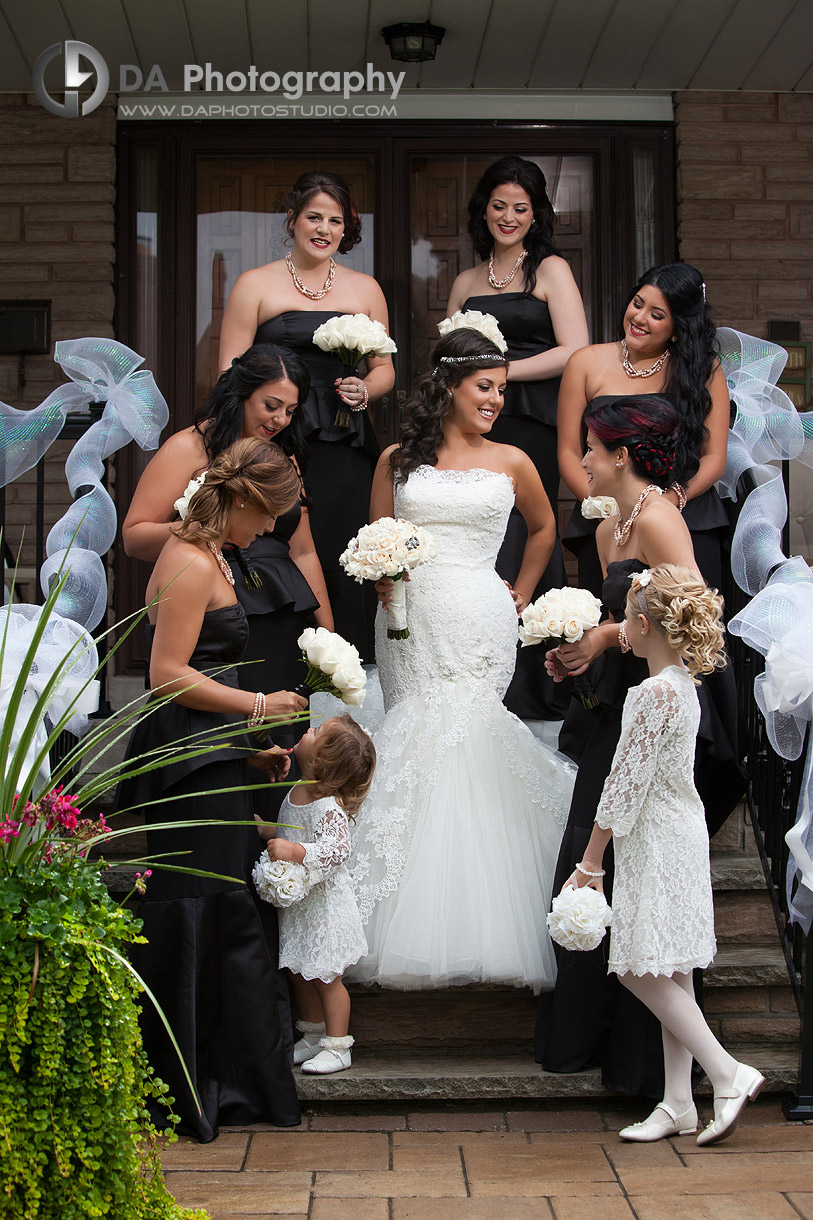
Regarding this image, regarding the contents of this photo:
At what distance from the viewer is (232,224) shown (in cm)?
652

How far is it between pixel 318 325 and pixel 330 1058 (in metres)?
2.69

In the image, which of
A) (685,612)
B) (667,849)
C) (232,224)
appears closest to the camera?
(685,612)

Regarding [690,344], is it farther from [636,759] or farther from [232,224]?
[232,224]

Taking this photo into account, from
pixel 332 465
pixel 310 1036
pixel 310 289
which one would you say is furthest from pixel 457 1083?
pixel 310 289

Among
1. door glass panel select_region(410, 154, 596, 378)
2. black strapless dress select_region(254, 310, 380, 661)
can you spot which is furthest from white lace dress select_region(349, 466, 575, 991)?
door glass panel select_region(410, 154, 596, 378)

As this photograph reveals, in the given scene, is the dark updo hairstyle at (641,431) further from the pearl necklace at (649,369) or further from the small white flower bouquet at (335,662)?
the small white flower bouquet at (335,662)

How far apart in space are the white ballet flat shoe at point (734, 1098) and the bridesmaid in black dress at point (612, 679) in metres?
0.32

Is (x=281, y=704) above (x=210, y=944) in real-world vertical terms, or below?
above

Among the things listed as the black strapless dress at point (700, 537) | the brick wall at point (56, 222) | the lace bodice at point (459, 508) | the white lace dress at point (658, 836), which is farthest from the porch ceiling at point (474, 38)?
the white lace dress at point (658, 836)

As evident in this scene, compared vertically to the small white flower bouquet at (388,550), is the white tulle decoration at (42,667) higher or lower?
lower

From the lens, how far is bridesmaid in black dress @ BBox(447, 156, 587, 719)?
16.9 ft

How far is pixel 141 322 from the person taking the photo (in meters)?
6.46

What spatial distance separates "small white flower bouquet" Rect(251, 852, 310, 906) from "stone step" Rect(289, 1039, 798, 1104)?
548 millimetres

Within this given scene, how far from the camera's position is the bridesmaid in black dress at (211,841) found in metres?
3.51
